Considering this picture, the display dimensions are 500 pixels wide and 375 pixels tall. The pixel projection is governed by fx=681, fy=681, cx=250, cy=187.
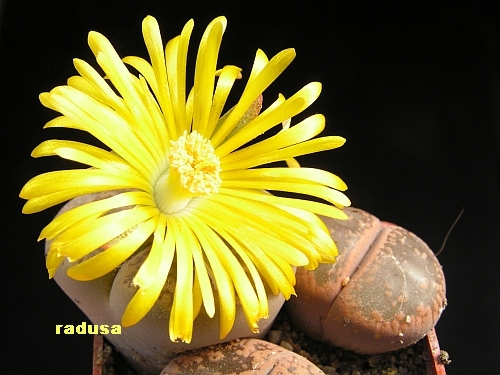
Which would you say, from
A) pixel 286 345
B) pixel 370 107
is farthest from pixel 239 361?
pixel 370 107

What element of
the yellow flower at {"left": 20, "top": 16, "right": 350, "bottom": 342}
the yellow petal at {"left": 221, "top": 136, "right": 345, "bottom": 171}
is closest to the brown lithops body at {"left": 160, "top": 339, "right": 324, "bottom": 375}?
the yellow flower at {"left": 20, "top": 16, "right": 350, "bottom": 342}

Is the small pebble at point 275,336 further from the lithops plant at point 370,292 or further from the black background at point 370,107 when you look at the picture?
the black background at point 370,107

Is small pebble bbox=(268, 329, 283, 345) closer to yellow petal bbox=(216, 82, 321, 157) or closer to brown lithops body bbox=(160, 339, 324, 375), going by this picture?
brown lithops body bbox=(160, 339, 324, 375)

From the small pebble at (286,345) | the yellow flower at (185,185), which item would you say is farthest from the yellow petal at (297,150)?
the small pebble at (286,345)

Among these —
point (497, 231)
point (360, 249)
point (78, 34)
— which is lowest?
point (497, 231)

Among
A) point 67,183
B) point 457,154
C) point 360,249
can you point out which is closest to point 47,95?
point 67,183

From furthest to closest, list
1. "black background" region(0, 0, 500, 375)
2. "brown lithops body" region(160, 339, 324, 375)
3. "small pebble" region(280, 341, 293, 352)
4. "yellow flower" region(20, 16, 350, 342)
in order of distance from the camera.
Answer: "black background" region(0, 0, 500, 375) < "small pebble" region(280, 341, 293, 352) < "brown lithops body" region(160, 339, 324, 375) < "yellow flower" region(20, 16, 350, 342)

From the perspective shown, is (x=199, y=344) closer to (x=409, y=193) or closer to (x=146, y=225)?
(x=146, y=225)
